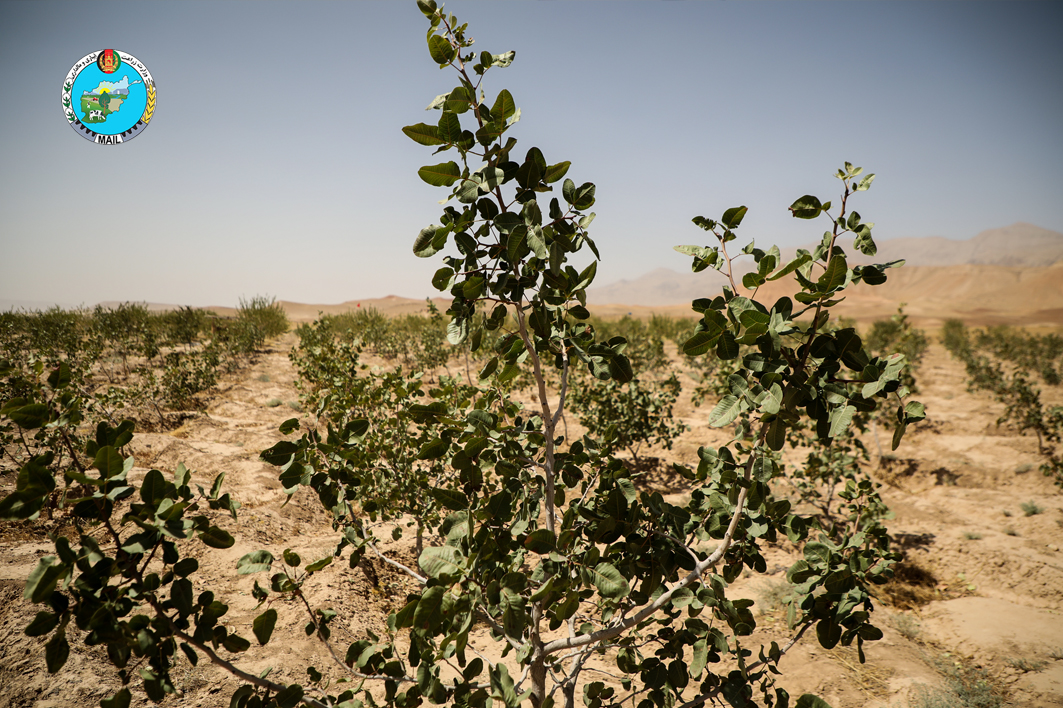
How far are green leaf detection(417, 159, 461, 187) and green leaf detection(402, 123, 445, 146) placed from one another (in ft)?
0.20

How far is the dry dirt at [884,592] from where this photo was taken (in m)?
2.87

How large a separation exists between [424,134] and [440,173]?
9cm

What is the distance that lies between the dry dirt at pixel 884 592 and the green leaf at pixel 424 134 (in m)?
3.32

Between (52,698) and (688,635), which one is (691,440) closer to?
(688,635)

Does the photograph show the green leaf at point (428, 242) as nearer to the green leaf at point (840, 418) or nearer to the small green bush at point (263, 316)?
the green leaf at point (840, 418)

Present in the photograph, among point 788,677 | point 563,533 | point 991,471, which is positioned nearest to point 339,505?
point 563,533

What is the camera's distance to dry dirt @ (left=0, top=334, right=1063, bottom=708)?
2.87 metres

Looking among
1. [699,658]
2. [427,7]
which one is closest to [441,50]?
[427,7]

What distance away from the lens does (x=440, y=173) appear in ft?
3.60

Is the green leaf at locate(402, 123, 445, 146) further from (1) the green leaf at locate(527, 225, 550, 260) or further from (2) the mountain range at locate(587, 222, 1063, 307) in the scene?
(2) the mountain range at locate(587, 222, 1063, 307)

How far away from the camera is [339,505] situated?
1.55m

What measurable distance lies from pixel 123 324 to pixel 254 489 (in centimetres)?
1176

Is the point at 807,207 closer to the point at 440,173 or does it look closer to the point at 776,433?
the point at 776,433

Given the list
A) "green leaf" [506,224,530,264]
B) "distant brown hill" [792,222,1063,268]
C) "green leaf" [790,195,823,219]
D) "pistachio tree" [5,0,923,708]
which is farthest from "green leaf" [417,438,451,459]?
"distant brown hill" [792,222,1063,268]
